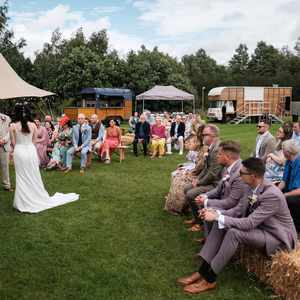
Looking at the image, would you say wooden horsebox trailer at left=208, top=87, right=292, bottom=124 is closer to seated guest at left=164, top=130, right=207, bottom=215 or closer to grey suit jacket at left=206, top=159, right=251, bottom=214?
seated guest at left=164, top=130, right=207, bottom=215

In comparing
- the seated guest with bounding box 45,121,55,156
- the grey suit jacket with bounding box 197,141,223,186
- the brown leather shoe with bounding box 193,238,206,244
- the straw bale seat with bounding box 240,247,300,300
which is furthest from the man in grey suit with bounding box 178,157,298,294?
the seated guest with bounding box 45,121,55,156

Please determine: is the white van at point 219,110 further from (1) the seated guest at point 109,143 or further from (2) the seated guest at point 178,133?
(1) the seated guest at point 109,143

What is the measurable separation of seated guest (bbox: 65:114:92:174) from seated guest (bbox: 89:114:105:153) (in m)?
0.95

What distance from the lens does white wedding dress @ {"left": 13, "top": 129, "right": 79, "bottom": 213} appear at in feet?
22.5

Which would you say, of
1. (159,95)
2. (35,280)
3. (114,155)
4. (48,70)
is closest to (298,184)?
(35,280)

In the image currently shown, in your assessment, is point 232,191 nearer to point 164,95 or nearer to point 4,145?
point 4,145

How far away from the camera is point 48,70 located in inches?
1529

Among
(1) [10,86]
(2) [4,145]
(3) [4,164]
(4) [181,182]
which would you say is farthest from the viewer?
(3) [4,164]

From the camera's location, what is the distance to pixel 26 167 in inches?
275

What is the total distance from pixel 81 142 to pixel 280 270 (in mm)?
7616

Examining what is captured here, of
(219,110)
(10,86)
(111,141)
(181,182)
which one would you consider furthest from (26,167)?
(219,110)

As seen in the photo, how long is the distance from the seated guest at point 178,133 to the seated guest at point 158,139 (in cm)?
53

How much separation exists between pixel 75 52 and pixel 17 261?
3114cm

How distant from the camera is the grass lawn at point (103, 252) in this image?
4.04 meters
